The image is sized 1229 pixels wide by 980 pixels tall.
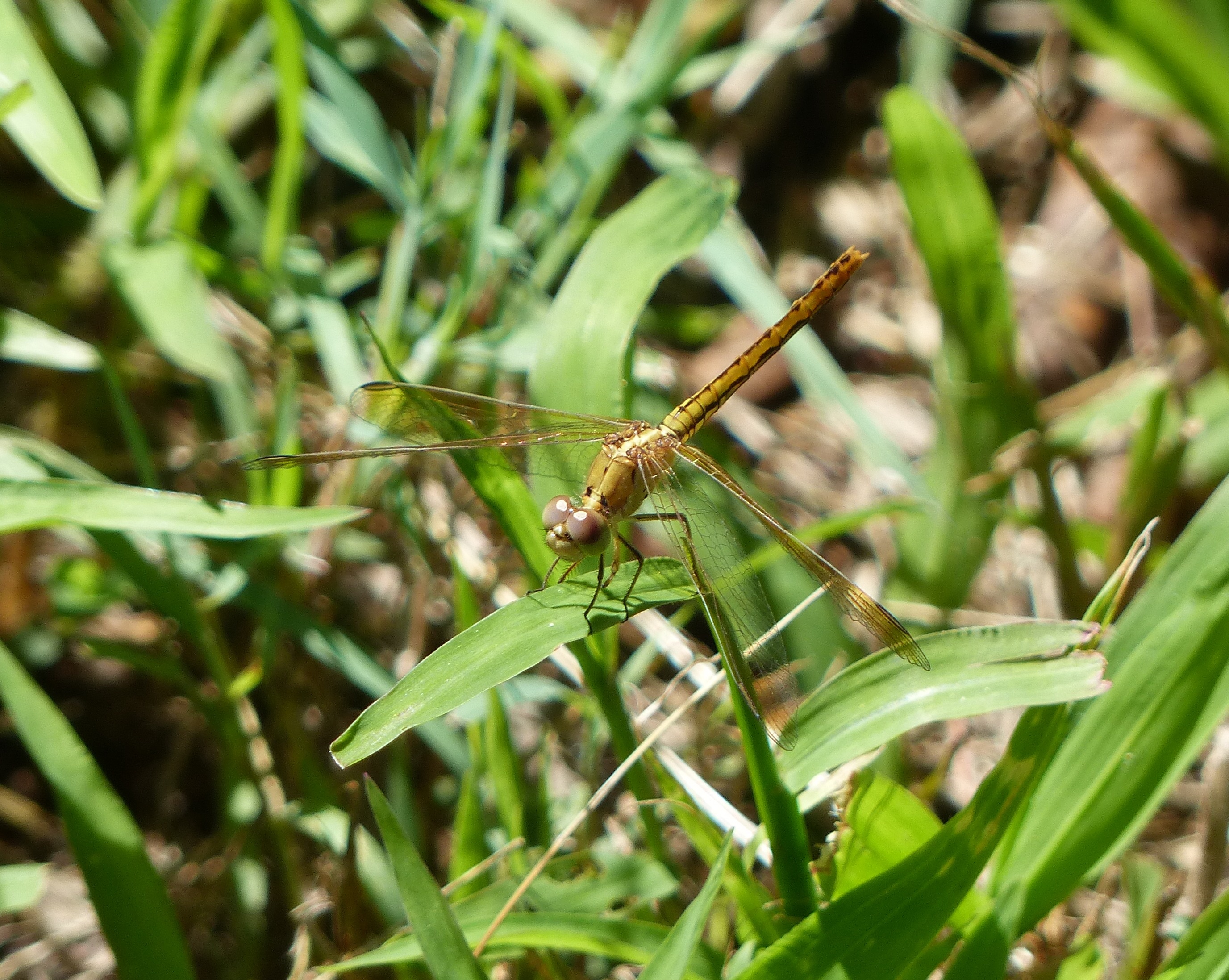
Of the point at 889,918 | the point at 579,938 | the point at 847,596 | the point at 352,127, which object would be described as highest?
the point at 352,127

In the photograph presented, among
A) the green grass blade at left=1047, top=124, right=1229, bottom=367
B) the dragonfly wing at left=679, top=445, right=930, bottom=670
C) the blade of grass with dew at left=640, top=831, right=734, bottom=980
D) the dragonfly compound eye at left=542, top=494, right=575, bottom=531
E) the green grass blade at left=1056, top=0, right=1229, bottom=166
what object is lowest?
the blade of grass with dew at left=640, top=831, right=734, bottom=980

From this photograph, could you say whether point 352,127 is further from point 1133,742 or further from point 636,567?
point 1133,742

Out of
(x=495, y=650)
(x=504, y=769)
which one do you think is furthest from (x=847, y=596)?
(x=504, y=769)

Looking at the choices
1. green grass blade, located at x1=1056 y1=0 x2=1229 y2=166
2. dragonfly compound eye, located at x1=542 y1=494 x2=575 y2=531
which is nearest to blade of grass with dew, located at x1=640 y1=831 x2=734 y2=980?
dragonfly compound eye, located at x1=542 y1=494 x2=575 y2=531

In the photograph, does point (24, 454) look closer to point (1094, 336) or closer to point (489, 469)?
point (489, 469)

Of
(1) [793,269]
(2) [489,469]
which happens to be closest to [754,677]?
(2) [489,469]

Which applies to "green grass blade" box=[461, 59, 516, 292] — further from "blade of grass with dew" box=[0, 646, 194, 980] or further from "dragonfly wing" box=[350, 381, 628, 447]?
"blade of grass with dew" box=[0, 646, 194, 980]
